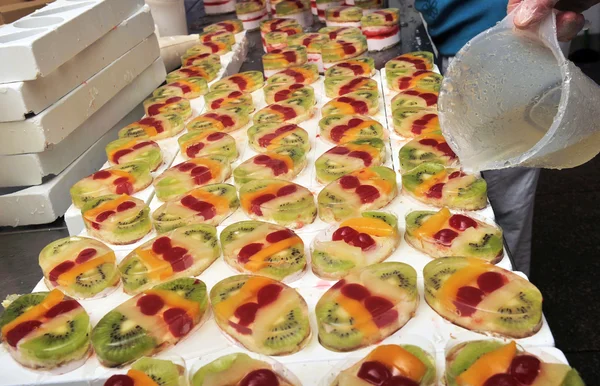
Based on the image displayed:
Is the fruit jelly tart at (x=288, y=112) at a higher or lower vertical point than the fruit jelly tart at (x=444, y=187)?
lower

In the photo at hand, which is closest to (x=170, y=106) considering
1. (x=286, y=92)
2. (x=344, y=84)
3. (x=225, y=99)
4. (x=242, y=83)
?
(x=225, y=99)

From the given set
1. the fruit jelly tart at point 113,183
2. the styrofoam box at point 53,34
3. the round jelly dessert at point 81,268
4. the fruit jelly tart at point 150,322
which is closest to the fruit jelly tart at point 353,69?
the styrofoam box at point 53,34

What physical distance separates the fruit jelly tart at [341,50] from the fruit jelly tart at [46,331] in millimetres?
1736

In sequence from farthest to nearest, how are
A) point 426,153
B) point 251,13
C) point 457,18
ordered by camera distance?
point 251,13, point 457,18, point 426,153

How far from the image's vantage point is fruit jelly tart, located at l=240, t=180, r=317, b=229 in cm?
168

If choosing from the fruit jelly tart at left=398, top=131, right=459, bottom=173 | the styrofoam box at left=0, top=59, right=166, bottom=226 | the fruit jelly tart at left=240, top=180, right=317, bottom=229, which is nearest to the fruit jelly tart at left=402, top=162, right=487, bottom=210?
the fruit jelly tart at left=398, top=131, right=459, bottom=173

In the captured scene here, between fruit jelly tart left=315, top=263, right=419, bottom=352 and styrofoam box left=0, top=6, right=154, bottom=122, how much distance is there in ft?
3.77

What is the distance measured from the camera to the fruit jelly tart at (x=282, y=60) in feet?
9.43

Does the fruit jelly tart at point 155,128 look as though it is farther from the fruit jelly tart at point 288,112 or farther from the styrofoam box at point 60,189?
the fruit jelly tart at point 288,112

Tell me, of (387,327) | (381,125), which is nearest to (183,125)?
(381,125)

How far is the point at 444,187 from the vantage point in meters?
1.68

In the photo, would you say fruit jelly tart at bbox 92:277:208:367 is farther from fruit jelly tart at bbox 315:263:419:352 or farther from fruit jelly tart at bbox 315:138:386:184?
fruit jelly tart at bbox 315:138:386:184

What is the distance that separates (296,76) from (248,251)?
128 cm

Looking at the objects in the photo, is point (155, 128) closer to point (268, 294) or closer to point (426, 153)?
point (426, 153)
